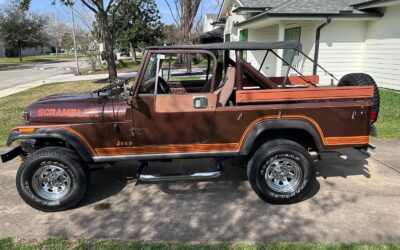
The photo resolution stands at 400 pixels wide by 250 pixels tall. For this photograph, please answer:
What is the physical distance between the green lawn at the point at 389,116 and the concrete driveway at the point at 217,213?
2.15 metres

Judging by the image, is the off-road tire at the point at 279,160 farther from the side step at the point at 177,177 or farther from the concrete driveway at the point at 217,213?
the side step at the point at 177,177

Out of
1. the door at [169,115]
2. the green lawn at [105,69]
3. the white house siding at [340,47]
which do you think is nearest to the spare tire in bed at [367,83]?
the door at [169,115]

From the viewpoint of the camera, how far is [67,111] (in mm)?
4137

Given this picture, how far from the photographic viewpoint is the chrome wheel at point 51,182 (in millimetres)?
4125

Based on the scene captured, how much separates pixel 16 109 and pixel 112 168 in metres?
6.71

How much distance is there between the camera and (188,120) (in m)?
4.11

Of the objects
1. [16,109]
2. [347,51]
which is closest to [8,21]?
[16,109]

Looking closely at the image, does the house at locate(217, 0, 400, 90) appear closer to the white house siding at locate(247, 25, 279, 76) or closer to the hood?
the white house siding at locate(247, 25, 279, 76)

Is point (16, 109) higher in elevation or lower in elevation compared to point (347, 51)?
lower

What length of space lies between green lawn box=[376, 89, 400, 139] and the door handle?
Answer: 14.5ft

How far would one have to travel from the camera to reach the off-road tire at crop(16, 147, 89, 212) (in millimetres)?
4051

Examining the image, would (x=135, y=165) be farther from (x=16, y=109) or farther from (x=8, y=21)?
(x=8, y=21)

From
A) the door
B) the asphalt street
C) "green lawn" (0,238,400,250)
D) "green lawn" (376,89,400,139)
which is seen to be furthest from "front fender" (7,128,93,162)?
the asphalt street

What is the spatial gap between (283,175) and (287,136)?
49 cm
